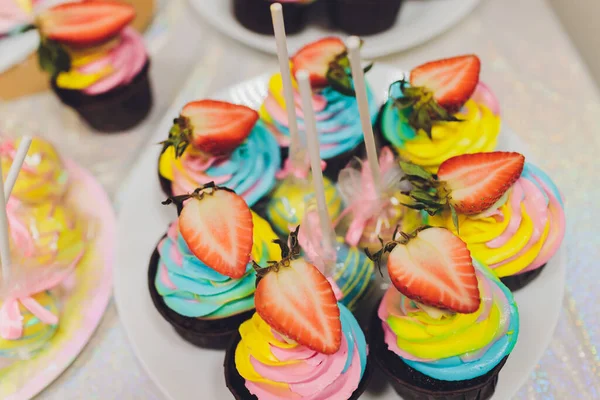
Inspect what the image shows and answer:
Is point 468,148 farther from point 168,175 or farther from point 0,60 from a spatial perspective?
point 0,60

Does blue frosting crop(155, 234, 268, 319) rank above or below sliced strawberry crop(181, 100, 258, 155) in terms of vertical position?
below

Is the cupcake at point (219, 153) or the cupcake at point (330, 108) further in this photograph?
the cupcake at point (330, 108)

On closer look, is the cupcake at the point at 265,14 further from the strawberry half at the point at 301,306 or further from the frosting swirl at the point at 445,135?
the strawberry half at the point at 301,306

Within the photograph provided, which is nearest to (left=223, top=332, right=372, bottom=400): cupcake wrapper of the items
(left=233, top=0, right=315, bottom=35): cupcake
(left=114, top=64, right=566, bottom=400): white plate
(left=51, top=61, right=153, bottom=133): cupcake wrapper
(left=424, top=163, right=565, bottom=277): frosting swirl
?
(left=114, top=64, right=566, bottom=400): white plate

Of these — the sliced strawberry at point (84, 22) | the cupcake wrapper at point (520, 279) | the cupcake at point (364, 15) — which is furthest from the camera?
the cupcake at point (364, 15)

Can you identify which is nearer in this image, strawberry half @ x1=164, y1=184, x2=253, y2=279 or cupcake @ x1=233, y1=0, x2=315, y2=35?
strawberry half @ x1=164, y1=184, x2=253, y2=279

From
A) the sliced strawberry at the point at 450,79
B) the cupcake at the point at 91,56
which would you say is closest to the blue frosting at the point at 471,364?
the sliced strawberry at the point at 450,79

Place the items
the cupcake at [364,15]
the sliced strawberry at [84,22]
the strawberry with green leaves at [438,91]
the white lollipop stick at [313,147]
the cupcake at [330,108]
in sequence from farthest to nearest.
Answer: the cupcake at [364,15] < the sliced strawberry at [84,22] < the cupcake at [330,108] < the strawberry with green leaves at [438,91] < the white lollipop stick at [313,147]

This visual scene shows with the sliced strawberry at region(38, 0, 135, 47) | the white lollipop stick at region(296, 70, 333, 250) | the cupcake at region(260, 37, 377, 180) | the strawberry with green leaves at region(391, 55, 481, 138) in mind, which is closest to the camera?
the white lollipop stick at region(296, 70, 333, 250)

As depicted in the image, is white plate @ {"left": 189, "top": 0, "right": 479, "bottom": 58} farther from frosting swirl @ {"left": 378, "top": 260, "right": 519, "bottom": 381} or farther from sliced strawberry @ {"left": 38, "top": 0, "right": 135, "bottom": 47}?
frosting swirl @ {"left": 378, "top": 260, "right": 519, "bottom": 381}
